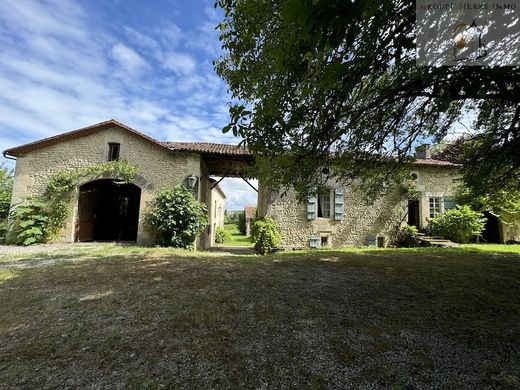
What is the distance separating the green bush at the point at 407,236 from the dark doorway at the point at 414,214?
2.81 feet

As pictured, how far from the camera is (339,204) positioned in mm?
11852

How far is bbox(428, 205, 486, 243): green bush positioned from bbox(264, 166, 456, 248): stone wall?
90 centimetres

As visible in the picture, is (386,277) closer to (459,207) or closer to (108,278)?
(108,278)

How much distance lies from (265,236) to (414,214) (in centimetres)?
796

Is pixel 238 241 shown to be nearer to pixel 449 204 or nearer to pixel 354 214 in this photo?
pixel 354 214

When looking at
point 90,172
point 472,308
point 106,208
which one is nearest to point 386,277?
point 472,308

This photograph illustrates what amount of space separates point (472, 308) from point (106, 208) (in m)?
14.5

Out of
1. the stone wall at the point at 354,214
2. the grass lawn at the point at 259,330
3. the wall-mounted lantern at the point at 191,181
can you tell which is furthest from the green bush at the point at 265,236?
the grass lawn at the point at 259,330

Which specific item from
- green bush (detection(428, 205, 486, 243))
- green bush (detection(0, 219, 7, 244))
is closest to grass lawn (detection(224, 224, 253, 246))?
green bush (detection(428, 205, 486, 243))

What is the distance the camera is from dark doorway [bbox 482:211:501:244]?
12.4m

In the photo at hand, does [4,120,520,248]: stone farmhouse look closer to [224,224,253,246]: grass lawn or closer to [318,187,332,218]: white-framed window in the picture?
[318,187,332,218]: white-framed window

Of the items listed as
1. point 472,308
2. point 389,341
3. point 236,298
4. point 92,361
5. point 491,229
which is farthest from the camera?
point 491,229

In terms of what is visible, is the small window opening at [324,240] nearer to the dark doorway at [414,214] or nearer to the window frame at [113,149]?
the dark doorway at [414,214]

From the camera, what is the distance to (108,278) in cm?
464
